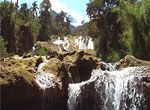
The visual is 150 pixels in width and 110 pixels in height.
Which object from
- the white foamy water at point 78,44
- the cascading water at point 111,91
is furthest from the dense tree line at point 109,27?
the white foamy water at point 78,44

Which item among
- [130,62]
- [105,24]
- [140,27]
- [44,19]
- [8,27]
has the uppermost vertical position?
[44,19]

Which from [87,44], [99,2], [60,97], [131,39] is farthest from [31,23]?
[60,97]

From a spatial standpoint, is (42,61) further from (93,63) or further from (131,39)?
(131,39)

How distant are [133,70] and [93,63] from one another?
3634mm

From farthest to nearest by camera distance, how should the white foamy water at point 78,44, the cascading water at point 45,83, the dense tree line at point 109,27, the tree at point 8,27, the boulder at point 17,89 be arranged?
1. the white foamy water at point 78,44
2. the tree at point 8,27
3. the dense tree line at point 109,27
4. the cascading water at point 45,83
5. the boulder at point 17,89

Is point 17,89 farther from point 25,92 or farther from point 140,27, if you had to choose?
point 140,27

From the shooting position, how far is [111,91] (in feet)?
27.4

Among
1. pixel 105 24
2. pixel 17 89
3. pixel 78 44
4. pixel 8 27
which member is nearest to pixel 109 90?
pixel 17 89

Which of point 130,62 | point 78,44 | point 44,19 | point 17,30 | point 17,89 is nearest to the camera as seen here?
point 17,89

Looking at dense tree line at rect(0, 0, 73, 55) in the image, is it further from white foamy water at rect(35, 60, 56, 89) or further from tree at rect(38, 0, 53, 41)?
white foamy water at rect(35, 60, 56, 89)

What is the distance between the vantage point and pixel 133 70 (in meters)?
8.35

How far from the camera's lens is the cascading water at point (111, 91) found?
778 centimetres

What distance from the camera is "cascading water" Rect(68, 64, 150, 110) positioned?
7.78 metres

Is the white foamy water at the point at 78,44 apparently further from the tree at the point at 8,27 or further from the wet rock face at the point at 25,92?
the wet rock face at the point at 25,92
